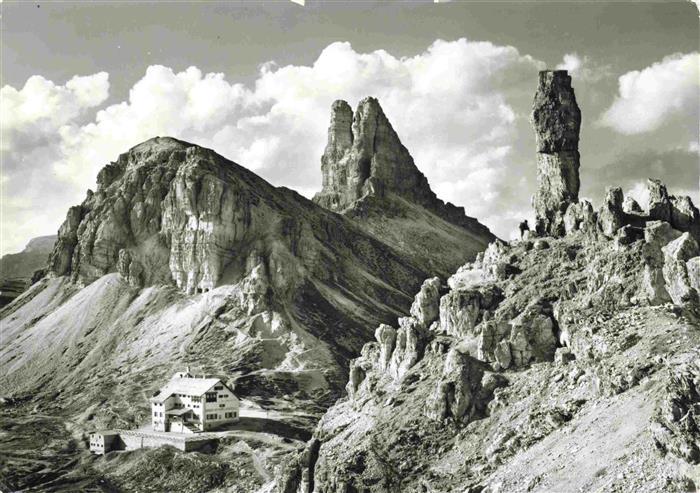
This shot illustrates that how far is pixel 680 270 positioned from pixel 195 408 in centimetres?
9646

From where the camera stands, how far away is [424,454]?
10144 centimetres

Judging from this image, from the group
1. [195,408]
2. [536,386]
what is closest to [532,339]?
[536,386]

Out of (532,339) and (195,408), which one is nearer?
(532,339)

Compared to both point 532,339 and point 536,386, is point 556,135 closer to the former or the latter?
point 532,339

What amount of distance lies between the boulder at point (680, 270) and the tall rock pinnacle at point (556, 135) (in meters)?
46.7

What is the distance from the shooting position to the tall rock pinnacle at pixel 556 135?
14750cm

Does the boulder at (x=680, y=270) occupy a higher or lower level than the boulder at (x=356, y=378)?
higher

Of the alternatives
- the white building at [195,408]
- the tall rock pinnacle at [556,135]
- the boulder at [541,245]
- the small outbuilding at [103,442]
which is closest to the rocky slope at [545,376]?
the boulder at [541,245]

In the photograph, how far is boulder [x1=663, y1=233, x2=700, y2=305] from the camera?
97.8m

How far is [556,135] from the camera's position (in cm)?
14925

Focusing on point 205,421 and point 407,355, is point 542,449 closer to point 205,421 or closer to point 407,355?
point 407,355

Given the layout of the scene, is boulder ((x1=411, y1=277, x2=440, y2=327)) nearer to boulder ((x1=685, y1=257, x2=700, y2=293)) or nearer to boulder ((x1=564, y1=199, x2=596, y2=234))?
boulder ((x1=564, y1=199, x2=596, y2=234))

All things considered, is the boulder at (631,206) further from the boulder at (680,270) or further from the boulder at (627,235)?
the boulder at (680,270)

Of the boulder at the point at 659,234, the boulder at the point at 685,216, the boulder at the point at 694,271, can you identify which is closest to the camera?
the boulder at the point at 694,271
